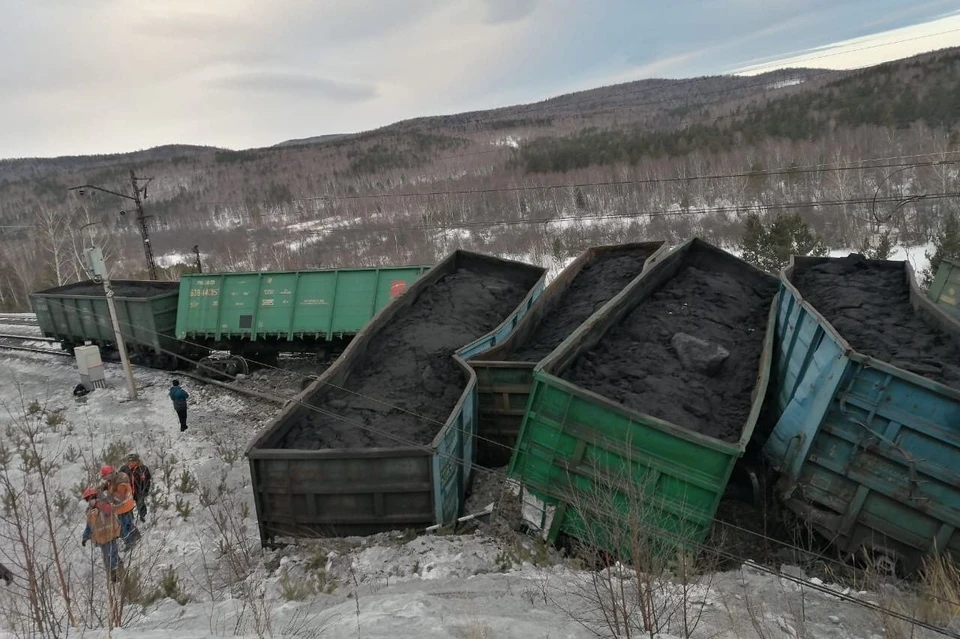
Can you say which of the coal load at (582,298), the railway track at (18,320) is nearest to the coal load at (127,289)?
the railway track at (18,320)

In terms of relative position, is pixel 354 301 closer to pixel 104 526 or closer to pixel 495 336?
pixel 495 336

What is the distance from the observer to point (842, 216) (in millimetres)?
34594

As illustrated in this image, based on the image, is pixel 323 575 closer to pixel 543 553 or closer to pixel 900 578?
pixel 543 553

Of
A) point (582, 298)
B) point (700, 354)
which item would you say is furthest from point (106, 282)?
point (700, 354)

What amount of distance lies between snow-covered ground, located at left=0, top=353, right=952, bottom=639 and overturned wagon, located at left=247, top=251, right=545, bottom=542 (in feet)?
1.04

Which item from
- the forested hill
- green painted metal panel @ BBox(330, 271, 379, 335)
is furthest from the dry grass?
green painted metal panel @ BBox(330, 271, 379, 335)

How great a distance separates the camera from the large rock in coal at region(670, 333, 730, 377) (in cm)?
622

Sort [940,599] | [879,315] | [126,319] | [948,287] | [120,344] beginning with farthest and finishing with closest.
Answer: [126,319], [120,344], [948,287], [879,315], [940,599]

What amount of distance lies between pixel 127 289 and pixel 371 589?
1453cm

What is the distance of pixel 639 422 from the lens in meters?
4.71

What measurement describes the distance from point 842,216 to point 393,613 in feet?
130

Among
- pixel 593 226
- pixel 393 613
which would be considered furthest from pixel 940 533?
pixel 593 226

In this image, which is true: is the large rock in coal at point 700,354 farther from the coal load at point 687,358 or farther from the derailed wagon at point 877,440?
the derailed wagon at point 877,440

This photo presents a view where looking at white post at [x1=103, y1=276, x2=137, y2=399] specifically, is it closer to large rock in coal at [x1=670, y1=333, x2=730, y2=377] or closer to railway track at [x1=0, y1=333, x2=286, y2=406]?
railway track at [x1=0, y1=333, x2=286, y2=406]
